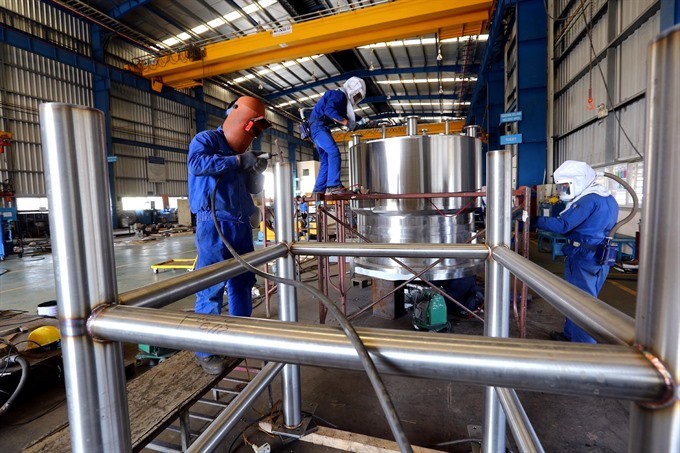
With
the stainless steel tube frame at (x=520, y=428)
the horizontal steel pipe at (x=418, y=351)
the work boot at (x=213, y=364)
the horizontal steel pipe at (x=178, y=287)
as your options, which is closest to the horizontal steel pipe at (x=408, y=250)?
the horizontal steel pipe at (x=178, y=287)

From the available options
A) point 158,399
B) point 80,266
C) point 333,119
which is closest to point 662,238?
point 80,266

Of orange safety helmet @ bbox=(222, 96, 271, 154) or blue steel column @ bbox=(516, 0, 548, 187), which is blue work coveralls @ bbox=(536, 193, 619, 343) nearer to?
orange safety helmet @ bbox=(222, 96, 271, 154)

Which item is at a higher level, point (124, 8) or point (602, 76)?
point (124, 8)

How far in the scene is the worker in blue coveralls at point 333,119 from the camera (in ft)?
13.1

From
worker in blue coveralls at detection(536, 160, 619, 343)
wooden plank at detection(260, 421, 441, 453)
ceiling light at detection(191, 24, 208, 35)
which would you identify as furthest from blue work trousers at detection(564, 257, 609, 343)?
ceiling light at detection(191, 24, 208, 35)

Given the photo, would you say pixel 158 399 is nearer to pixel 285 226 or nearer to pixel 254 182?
pixel 285 226

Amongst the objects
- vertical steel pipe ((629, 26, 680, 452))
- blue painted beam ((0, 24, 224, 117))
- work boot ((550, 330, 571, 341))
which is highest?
blue painted beam ((0, 24, 224, 117))

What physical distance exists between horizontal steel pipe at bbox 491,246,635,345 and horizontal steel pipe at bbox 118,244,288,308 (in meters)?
0.72

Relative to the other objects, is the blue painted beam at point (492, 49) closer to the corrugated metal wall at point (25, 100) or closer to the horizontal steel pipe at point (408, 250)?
the horizontal steel pipe at point (408, 250)

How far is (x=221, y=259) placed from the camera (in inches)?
88.7

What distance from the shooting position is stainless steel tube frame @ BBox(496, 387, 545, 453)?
858mm

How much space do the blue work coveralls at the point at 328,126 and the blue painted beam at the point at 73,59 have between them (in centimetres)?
1066

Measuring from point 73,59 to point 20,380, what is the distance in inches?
470

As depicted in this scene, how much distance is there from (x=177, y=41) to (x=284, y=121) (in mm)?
10312
